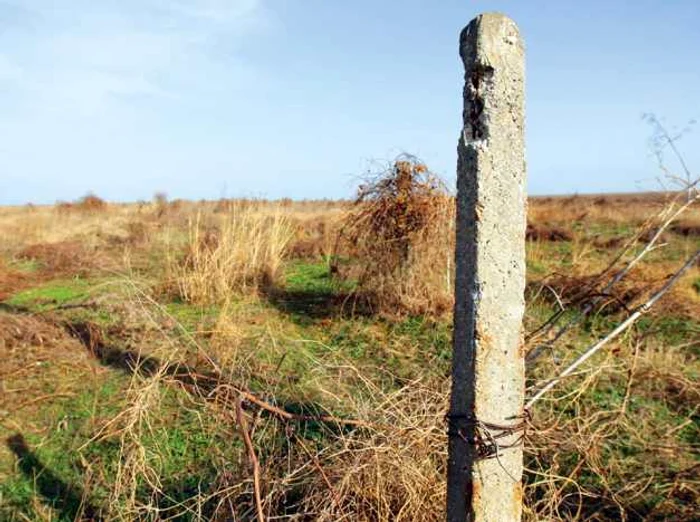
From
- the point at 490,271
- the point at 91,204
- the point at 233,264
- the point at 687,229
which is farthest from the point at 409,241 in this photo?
the point at 91,204

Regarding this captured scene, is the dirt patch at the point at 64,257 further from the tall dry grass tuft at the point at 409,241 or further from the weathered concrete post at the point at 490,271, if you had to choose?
the weathered concrete post at the point at 490,271

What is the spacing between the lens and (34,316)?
20.4 ft

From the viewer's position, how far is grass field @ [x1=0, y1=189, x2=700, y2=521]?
95.3 inches

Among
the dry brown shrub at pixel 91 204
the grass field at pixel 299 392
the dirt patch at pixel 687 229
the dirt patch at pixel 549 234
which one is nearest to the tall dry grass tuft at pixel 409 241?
the grass field at pixel 299 392

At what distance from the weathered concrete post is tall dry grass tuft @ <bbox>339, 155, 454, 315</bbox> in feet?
15.3

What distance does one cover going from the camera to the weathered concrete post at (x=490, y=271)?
1629mm

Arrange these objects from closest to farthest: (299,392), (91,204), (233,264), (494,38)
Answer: (494,38) → (299,392) → (233,264) → (91,204)

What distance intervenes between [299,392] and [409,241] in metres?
2.87

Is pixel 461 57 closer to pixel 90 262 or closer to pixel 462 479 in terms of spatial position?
pixel 462 479

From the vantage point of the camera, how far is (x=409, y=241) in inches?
258

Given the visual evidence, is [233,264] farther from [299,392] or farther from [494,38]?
[494,38]

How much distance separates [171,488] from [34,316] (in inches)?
156

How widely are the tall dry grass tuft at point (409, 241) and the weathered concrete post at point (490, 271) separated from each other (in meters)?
4.67

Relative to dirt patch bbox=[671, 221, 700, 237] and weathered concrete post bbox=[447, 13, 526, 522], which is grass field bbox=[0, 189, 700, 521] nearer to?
weathered concrete post bbox=[447, 13, 526, 522]
